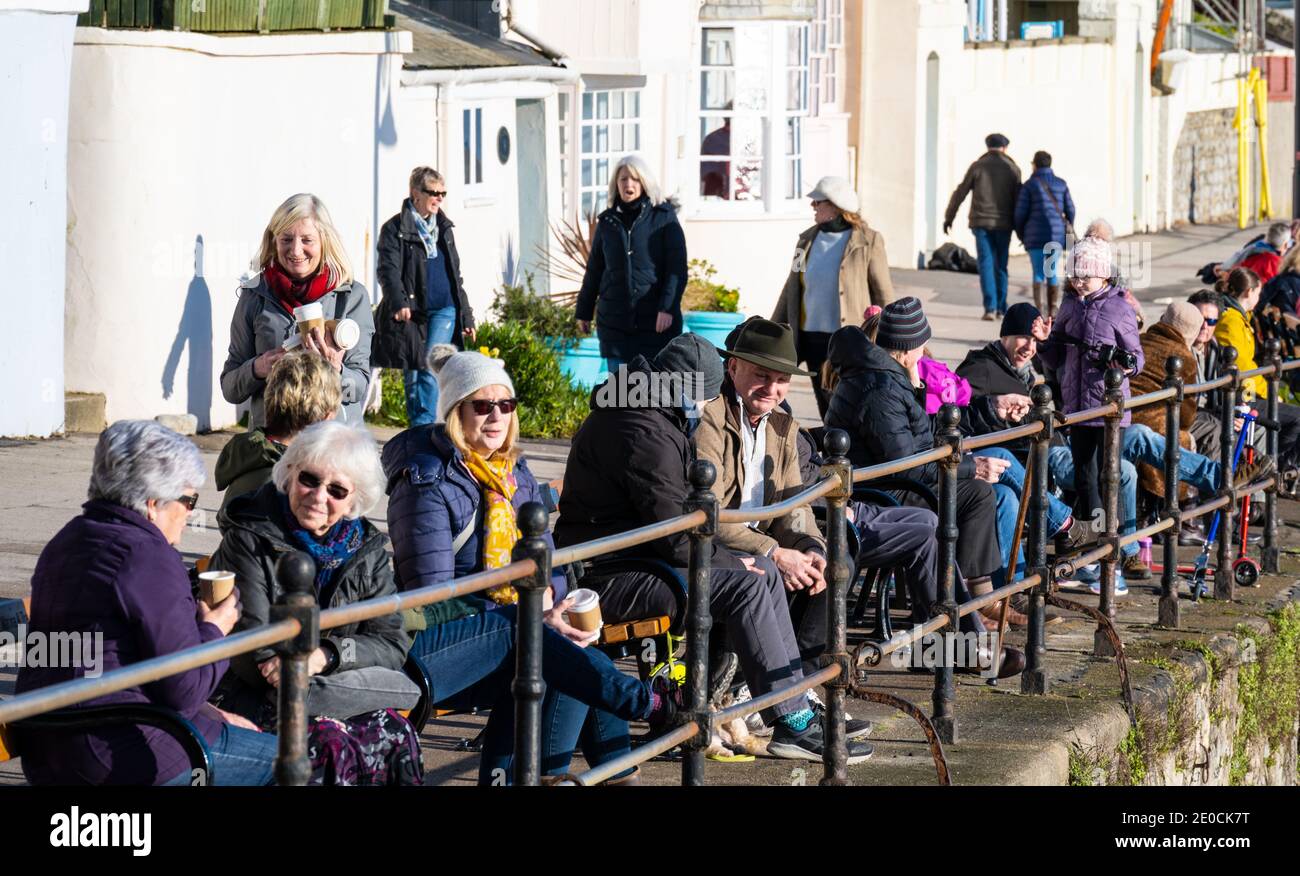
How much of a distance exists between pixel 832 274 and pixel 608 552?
6.44 meters

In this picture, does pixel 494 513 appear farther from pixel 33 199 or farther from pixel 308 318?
pixel 33 199

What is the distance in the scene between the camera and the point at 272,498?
16.9 ft

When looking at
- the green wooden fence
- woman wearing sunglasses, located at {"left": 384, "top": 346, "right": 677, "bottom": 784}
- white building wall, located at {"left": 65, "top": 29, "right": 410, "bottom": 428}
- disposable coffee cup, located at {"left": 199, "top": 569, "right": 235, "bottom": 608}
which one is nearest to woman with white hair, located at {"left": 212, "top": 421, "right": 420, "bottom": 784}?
disposable coffee cup, located at {"left": 199, "top": 569, "right": 235, "bottom": 608}

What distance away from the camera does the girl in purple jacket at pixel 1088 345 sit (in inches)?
359

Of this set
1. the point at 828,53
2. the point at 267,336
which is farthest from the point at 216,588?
the point at 828,53

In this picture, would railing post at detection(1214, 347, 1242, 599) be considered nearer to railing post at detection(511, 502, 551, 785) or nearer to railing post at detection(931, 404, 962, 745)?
railing post at detection(931, 404, 962, 745)

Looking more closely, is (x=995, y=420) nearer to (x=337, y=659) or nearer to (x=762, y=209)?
(x=337, y=659)

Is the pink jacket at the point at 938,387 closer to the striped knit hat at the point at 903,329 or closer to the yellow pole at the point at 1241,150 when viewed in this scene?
the striped knit hat at the point at 903,329

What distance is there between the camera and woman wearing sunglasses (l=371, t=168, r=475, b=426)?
11.3 metres

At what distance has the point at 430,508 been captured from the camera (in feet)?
18.6

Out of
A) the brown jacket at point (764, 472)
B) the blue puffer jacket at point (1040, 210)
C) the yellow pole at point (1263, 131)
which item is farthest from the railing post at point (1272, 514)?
the yellow pole at point (1263, 131)

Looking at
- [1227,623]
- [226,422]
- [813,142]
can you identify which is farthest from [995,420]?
[813,142]

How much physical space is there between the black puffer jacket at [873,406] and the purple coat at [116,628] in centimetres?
349
